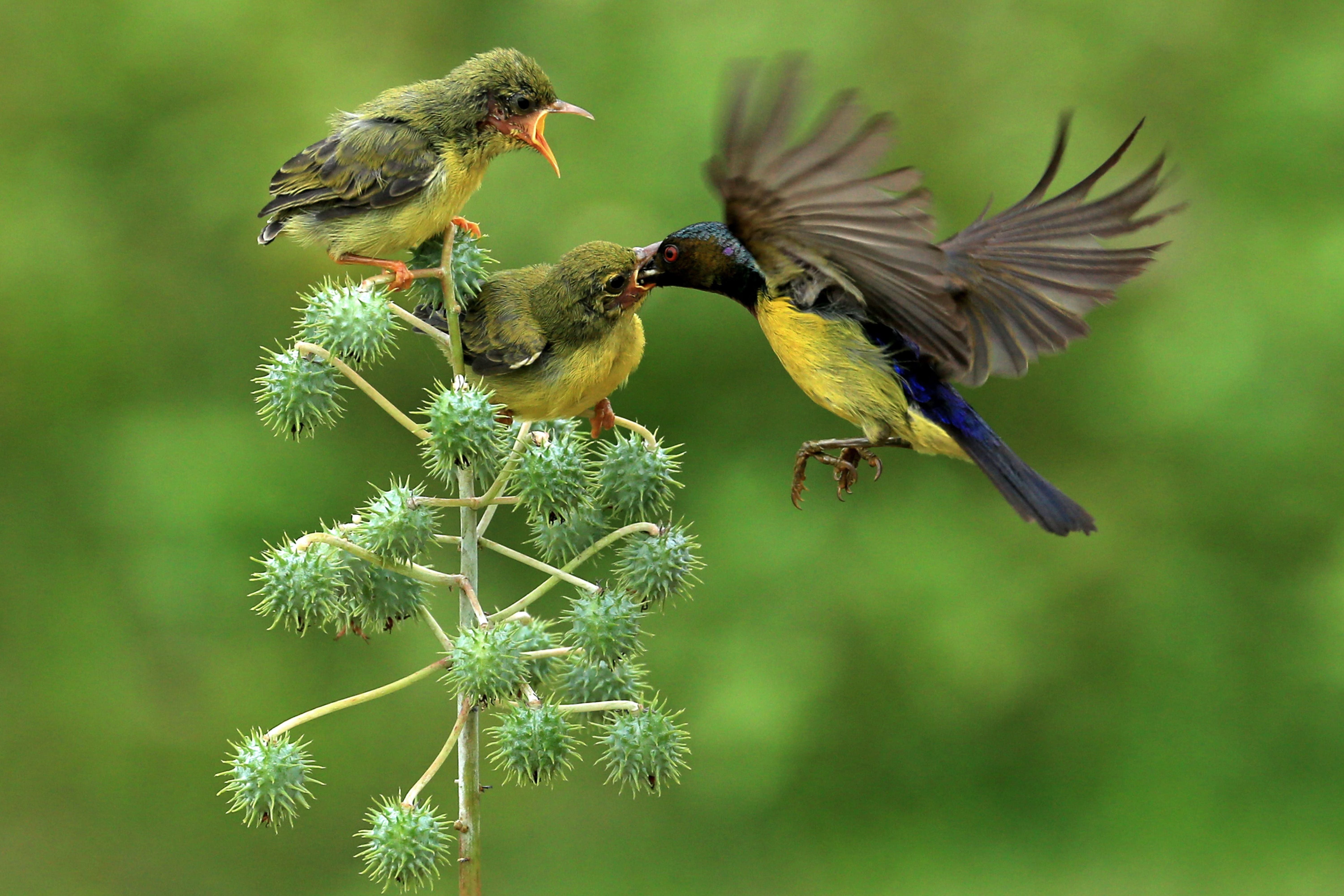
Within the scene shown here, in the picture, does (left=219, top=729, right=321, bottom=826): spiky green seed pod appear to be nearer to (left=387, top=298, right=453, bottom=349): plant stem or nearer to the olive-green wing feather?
(left=387, top=298, right=453, bottom=349): plant stem

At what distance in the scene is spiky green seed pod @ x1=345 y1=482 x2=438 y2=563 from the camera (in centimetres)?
332

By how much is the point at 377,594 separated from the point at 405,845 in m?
0.66

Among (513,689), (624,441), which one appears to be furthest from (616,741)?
(624,441)

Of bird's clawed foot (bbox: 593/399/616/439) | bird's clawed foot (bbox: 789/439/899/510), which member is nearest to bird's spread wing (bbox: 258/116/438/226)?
bird's clawed foot (bbox: 593/399/616/439)

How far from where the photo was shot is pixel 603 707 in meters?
3.54

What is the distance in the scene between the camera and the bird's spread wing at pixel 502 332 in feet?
13.4

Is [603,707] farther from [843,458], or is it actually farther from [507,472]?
[843,458]

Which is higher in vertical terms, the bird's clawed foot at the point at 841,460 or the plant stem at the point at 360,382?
the bird's clawed foot at the point at 841,460

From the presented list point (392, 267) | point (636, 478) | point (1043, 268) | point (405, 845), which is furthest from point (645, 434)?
point (1043, 268)

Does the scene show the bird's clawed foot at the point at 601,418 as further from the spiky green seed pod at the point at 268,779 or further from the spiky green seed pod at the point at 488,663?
the spiky green seed pod at the point at 268,779

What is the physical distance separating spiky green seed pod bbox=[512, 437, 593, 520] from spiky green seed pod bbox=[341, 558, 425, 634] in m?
0.39

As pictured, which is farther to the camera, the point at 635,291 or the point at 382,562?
the point at 635,291

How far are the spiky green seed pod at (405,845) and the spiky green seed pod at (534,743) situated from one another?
0.22 meters

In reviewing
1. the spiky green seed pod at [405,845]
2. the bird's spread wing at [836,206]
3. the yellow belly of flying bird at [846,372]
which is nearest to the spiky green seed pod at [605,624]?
the spiky green seed pod at [405,845]
